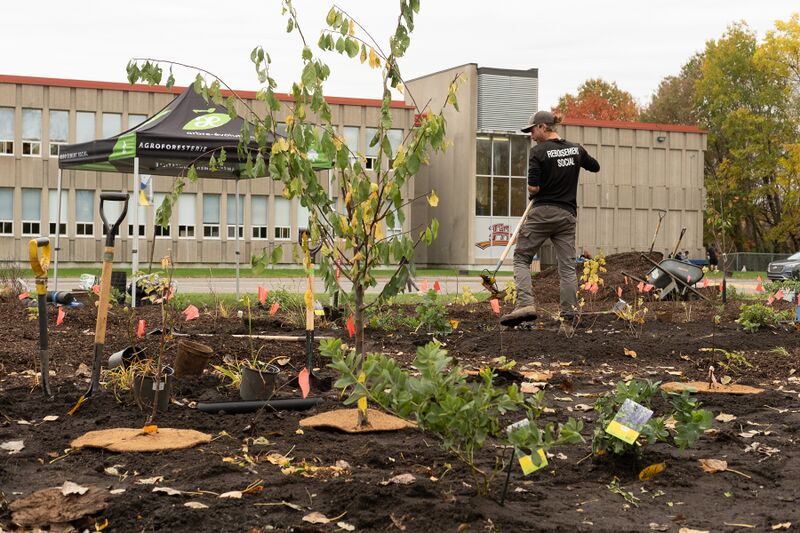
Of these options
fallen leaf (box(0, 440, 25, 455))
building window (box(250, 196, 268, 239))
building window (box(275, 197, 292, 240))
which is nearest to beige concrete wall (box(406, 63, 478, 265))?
building window (box(275, 197, 292, 240))

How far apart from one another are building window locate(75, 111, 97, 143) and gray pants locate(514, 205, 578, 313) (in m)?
37.2

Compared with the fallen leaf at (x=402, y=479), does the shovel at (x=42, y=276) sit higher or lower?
Answer: higher

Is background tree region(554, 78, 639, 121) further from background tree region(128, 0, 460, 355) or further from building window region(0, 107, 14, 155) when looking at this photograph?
background tree region(128, 0, 460, 355)

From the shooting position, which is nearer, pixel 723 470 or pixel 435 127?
pixel 723 470

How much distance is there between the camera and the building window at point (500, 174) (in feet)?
159

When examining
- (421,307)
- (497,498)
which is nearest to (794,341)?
(421,307)

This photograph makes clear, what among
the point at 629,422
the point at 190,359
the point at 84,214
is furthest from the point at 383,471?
the point at 84,214

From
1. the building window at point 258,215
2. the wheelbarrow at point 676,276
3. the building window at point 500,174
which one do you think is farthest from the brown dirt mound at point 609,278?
the building window at point 258,215

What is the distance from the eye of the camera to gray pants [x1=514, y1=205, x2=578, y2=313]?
32.2ft

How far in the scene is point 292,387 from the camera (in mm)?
6281

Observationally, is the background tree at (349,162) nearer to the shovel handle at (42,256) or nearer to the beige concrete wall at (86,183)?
the shovel handle at (42,256)

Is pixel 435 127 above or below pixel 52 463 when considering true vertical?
above

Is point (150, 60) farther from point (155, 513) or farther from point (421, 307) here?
point (421, 307)

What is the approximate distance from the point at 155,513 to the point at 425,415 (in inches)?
38.1
